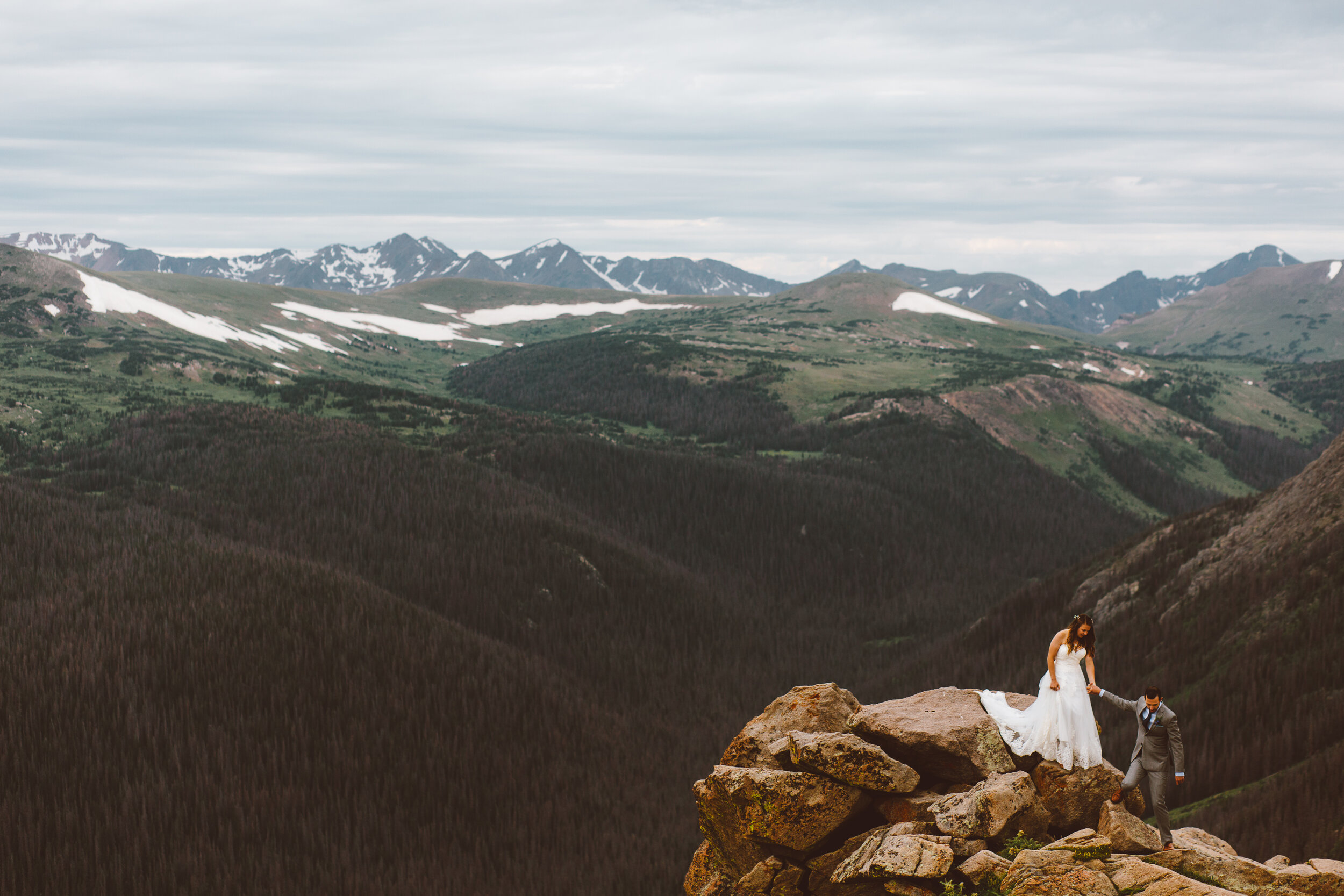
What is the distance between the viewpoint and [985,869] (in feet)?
68.6

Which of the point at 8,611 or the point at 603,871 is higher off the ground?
the point at 8,611

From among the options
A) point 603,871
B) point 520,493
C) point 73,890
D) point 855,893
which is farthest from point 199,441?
point 855,893

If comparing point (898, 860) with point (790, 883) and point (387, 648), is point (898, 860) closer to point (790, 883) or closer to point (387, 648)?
point (790, 883)

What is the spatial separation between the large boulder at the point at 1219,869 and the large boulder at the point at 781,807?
25.6 feet

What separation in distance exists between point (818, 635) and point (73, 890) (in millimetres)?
90728

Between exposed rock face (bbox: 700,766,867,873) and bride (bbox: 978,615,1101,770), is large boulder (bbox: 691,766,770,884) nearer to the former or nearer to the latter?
exposed rock face (bbox: 700,766,867,873)

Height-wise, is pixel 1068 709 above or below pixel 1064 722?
above

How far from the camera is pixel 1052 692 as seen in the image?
2406 cm

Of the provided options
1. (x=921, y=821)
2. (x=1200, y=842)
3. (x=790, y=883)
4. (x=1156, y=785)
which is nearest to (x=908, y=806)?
(x=921, y=821)

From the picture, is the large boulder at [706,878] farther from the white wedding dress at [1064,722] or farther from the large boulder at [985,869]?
the white wedding dress at [1064,722]

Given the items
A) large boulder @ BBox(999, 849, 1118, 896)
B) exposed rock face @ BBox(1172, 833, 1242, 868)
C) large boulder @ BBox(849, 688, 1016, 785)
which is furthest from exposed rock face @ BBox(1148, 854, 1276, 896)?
large boulder @ BBox(849, 688, 1016, 785)

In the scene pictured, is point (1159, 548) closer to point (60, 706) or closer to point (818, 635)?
point (818, 635)

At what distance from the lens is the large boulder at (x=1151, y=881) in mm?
18453

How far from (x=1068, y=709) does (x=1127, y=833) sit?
3195 millimetres
